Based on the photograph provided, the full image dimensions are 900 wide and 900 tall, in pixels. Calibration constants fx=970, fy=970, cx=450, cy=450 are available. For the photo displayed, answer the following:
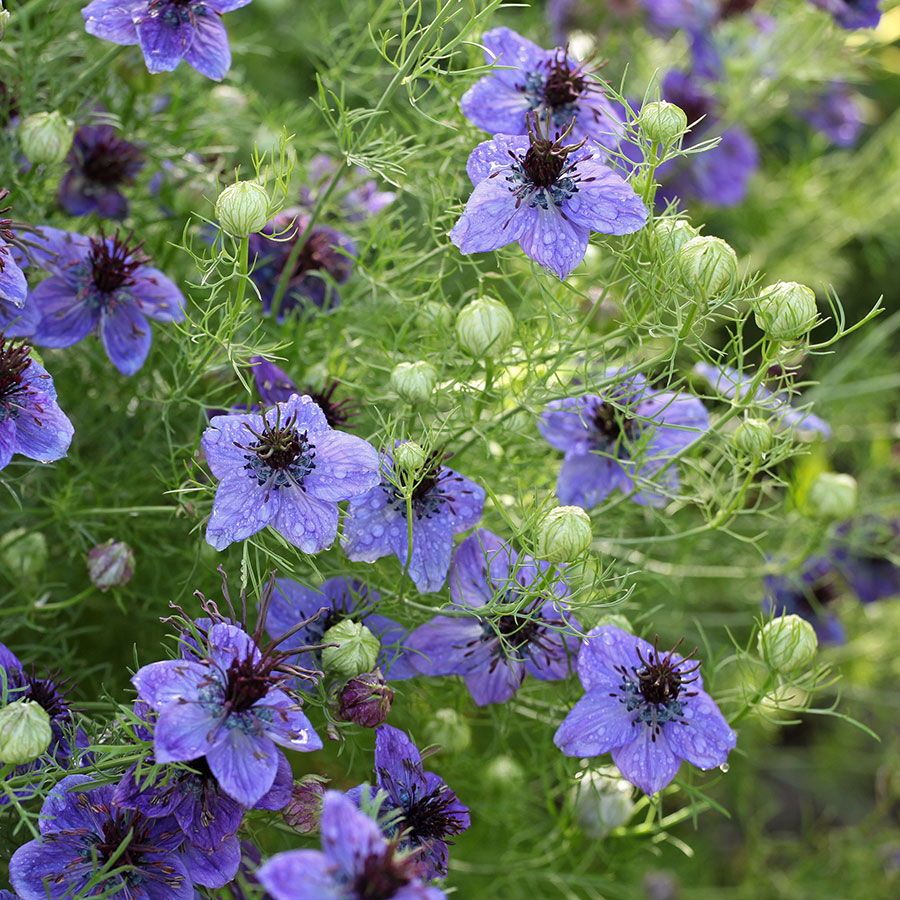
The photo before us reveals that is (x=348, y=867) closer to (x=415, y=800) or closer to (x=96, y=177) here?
(x=415, y=800)

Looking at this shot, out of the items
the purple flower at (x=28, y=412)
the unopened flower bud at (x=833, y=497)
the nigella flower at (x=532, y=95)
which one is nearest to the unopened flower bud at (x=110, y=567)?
the purple flower at (x=28, y=412)

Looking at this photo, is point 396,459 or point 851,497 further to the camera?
point 851,497

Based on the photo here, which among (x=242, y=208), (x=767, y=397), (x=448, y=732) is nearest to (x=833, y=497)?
(x=767, y=397)

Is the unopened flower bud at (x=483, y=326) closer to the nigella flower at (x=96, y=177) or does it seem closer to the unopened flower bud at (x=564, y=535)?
the unopened flower bud at (x=564, y=535)

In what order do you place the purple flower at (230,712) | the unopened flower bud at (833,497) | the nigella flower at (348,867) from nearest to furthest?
1. the nigella flower at (348,867)
2. the purple flower at (230,712)
3. the unopened flower bud at (833,497)

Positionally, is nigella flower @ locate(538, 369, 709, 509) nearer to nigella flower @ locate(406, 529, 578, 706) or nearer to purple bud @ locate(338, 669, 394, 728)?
nigella flower @ locate(406, 529, 578, 706)

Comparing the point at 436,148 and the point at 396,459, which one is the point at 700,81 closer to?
the point at 436,148

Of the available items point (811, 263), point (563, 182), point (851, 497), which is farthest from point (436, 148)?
point (811, 263)

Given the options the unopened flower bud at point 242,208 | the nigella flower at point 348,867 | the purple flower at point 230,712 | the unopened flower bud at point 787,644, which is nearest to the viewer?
the nigella flower at point 348,867
